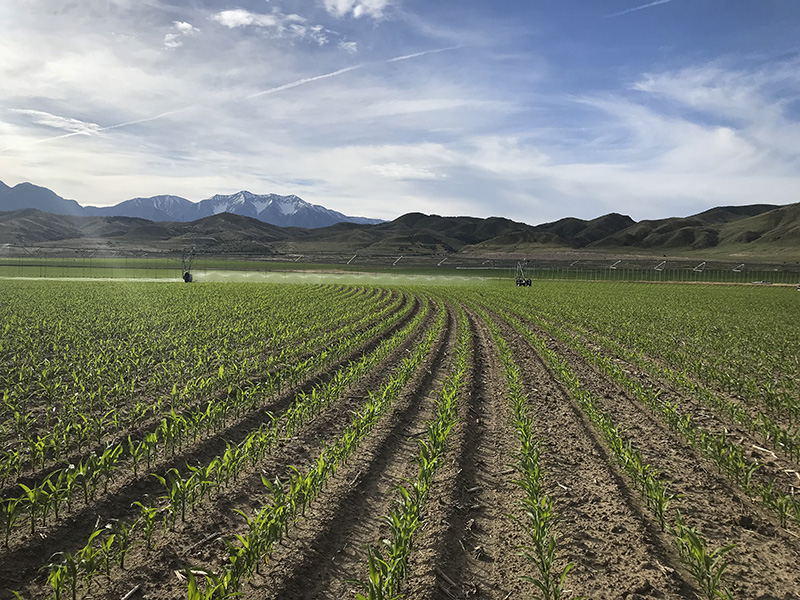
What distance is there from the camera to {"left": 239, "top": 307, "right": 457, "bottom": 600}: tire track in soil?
4328mm

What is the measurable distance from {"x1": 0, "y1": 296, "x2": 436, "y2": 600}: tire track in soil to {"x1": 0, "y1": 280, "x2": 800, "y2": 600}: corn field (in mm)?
28

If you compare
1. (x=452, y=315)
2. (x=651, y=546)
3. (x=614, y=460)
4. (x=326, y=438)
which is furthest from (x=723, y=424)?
(x=452, y=315)

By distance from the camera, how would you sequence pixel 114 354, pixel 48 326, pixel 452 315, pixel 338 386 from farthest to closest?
pixel 452 315 < pixel 48 326 < pixel 114 354 < pixel 338 386

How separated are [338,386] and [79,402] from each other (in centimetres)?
484

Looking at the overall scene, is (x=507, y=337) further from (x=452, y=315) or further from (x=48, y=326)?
(x=48, y=326)

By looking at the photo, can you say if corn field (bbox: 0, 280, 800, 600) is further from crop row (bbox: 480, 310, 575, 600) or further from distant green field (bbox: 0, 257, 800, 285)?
distant green field (bbox: 0, 257, 800, 285)

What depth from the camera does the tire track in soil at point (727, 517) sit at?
445 centimetres

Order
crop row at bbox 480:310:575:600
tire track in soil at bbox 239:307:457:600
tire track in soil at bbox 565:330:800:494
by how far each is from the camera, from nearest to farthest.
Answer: crop row at bbox 480:310:575:600 → tire track in soil at bbox 239:307:457:600 → tire track in soil at bbox 565:330:800:494

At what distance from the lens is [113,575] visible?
14.3 ft

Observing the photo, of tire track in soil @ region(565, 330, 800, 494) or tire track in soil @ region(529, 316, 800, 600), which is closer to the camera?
tire track in soil @ region(529, 316, 800, 600)

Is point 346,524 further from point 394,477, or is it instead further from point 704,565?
point 704,565

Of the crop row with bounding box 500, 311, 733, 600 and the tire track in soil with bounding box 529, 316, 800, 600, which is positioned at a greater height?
the crop row with bounding box 500, 311, 733, 600

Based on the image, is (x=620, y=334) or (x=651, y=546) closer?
(x=651, y=546)

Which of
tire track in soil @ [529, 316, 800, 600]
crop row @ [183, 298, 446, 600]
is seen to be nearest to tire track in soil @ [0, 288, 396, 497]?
crop row @ [183, 298, 446, 600]
